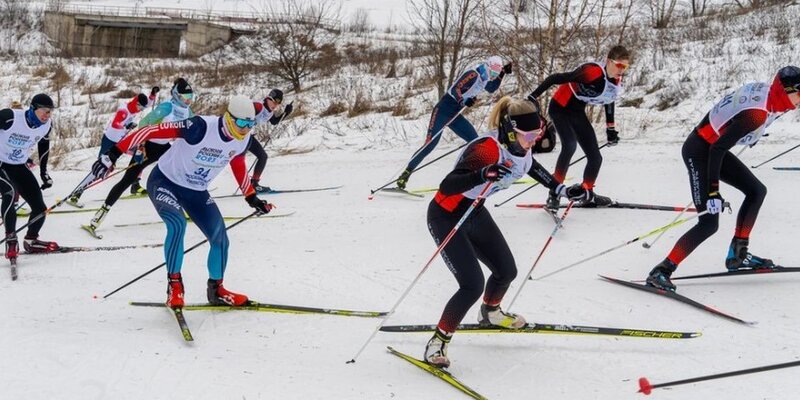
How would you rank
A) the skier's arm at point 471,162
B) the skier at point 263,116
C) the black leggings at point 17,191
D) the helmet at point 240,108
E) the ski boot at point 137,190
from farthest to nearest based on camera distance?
the ski boot at point 137,190 → the skier at point 263,116 → the black leggings at point 17,191 → the helmet at point 240,108 → the skier's arm at point 471,162

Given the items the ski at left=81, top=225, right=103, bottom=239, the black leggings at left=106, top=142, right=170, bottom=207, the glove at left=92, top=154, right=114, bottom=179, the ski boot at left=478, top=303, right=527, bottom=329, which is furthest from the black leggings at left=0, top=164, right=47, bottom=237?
the ski boot at left=478, top=303, right=527, bottom=329

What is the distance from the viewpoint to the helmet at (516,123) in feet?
11.9

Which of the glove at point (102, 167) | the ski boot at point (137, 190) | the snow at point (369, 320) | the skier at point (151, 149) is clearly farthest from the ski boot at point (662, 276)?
the ski boot at point (137, 190)

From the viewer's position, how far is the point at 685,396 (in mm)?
3545

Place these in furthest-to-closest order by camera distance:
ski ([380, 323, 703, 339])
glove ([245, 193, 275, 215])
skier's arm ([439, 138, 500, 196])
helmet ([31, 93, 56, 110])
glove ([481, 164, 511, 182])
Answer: helmet ([31, 93, 56, 110]) < glove ([245, 193, 275, 215]) < ski ([380, 323, 703, 339]) < skier's arm ([439, 138, 500, 196]) < glove ([481, 164, 511, 182])

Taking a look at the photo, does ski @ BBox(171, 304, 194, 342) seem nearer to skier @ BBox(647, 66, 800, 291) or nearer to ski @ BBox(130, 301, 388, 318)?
ski @ BBox(130, 301, 388, 318)

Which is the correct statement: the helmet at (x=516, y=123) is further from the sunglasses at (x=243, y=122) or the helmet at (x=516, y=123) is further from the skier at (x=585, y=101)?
the skier at (x=585, y=101)

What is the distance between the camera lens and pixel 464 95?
307 inches

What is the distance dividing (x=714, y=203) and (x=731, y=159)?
69cm

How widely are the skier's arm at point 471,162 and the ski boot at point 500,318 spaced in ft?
3.17

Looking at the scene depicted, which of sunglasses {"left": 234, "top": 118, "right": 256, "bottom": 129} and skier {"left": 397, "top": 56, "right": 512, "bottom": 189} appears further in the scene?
skier {"left": 397, "top": 56, "right": 512, "bottom": 189}

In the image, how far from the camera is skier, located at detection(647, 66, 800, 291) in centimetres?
459

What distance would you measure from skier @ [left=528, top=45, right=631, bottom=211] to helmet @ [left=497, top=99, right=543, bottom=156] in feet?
8.47

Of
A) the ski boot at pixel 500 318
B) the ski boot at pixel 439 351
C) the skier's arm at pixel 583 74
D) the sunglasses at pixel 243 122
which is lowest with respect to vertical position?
the ski boot at pixel 439 351
